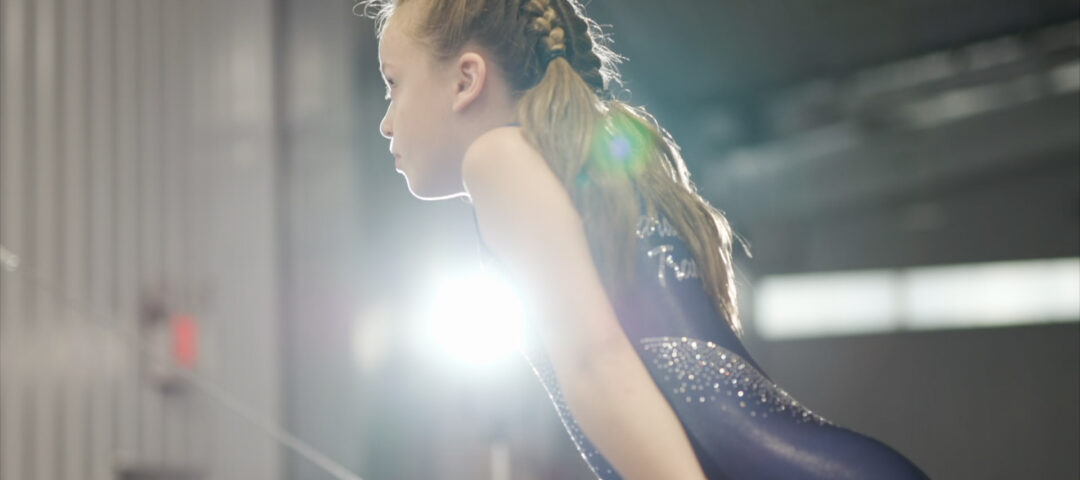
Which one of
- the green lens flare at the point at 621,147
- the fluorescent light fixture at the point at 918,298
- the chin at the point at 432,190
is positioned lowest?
the fluorescent light fixture at the point at 918,298

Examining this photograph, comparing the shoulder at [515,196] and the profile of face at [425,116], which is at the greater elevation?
the profile of face at [425,116]

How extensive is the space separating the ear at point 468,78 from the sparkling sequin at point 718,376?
203mm

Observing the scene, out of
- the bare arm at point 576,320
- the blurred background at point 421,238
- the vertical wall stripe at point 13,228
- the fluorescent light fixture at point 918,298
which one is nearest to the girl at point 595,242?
the bare arm at point 576,320

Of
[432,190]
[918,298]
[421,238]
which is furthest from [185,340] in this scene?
Answer: [918,298]

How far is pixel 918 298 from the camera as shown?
219 inches

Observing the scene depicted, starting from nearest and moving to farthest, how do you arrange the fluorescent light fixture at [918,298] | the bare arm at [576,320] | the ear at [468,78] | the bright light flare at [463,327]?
the bare arm at [576,320], the ear at [468,78], the bright light flare at [463,327], the fluorescent light fixture at [918,298]

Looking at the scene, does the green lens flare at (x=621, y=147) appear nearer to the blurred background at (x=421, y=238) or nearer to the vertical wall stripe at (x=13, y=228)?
the blurred background at (x=421, y=238)

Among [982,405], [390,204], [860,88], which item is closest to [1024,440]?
[982,405]

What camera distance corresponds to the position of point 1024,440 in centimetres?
505

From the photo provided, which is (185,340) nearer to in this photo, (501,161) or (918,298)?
(501,161)

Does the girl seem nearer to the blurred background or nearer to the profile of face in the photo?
the profile of face

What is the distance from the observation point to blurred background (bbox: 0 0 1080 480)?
1.92 metres

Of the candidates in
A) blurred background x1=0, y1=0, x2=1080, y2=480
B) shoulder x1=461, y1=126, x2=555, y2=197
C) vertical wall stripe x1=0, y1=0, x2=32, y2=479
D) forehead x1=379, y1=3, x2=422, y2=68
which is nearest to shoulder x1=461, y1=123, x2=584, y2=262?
shoulder x1=461, y1=126, x2=555, y2=197

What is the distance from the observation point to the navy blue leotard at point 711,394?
68cm
